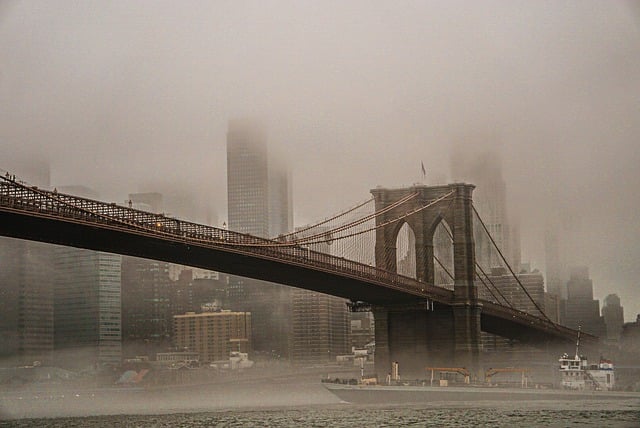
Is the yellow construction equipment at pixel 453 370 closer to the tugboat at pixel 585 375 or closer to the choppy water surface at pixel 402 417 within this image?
the tugboat at pixel 585 375

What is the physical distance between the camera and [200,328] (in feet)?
187

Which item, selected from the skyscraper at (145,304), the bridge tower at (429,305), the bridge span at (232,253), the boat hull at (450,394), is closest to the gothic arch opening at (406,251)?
the bridge tower at (429,305)

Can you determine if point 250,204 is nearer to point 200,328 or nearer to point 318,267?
point 200,328

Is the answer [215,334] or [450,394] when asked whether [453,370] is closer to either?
[450,394]

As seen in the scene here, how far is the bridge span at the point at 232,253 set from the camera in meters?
37.8

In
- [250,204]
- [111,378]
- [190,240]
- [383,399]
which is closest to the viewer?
[190,240]

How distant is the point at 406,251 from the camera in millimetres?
58938

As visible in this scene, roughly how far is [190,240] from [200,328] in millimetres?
15474

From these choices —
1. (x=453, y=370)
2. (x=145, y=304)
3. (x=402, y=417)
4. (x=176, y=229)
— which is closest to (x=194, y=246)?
(x=176, y=229)

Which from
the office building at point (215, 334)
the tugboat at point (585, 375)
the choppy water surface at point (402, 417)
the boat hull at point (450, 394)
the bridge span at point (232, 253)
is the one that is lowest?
the choppy water surface at point (402, 417)

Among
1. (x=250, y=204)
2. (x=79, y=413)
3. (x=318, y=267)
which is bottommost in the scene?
(x=79, y=413)

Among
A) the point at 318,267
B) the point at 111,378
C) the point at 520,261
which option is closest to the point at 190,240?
the point at 318,267

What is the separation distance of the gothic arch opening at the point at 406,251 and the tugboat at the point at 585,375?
9215mm

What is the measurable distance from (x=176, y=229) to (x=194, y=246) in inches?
64.3
